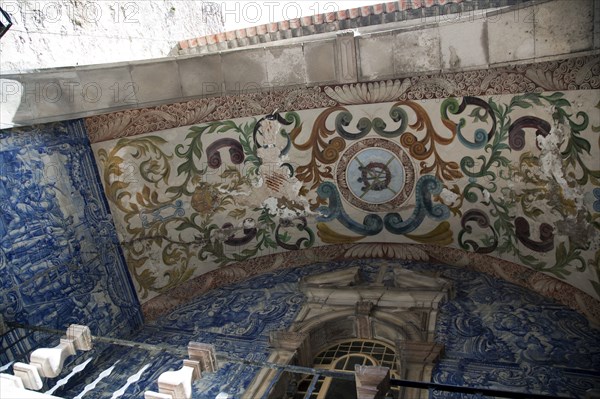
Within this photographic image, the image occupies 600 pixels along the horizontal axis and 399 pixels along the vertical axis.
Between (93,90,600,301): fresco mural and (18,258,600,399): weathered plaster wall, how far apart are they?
31 centimetres

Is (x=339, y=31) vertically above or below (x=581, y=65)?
above

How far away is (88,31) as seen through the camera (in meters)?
5.27

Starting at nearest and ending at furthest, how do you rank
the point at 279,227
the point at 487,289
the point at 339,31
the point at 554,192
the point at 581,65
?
the point at 581,65 → the point at 554,192 → the point at 339,31 → the point at 487,289 → the point at 279,227

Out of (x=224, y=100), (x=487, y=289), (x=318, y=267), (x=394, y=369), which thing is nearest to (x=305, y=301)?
(x=318, y=267)

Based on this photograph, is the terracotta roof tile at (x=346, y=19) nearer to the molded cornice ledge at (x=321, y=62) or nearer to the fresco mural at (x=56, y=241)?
the molded cornice ledge at (x=321, y=62)

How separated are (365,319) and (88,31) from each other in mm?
3957

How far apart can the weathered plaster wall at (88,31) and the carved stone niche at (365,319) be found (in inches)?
126

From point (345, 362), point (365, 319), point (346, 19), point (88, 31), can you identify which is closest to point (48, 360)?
point (345, 362)

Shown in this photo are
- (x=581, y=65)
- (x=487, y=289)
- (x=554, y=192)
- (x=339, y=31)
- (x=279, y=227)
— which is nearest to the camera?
(x=581, y=65)

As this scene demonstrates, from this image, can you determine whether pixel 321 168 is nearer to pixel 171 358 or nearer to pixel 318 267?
pixel 318 267

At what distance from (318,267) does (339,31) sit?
255 cm

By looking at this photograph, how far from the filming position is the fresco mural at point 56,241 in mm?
4160

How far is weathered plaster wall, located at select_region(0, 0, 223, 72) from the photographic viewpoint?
436cm

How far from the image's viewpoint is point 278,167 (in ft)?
17.5
